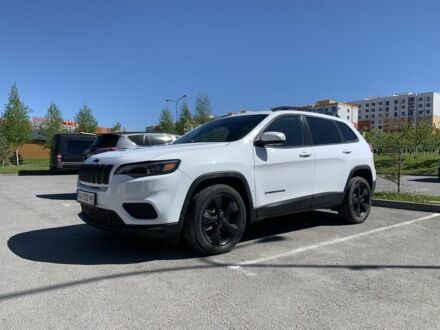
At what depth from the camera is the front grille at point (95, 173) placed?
458 cm

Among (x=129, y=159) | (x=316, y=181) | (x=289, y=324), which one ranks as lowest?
(x=289, y=324)

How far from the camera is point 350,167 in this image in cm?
651

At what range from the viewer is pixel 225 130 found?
5.61 metres

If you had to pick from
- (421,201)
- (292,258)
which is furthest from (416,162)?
(292,258)

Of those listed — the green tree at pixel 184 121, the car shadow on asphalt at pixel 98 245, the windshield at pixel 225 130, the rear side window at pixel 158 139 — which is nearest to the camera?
the car shadow on asphalt at pixel 98 245

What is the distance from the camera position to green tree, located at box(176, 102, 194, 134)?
4644 centimetres

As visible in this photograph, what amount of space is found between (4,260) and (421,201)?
7.46 meters

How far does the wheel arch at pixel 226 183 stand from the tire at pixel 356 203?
2.14 m

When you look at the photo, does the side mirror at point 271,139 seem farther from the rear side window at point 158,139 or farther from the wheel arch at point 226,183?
the rear side window at point 158,139

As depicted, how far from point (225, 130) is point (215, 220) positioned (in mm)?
1407

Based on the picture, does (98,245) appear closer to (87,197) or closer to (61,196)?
(87,197)

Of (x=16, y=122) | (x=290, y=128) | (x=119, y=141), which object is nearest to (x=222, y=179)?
(x=290, y=128)

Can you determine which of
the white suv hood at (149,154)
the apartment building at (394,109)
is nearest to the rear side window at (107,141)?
the white suv hood at (149,154)

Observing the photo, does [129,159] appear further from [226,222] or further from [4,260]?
[4,260]
